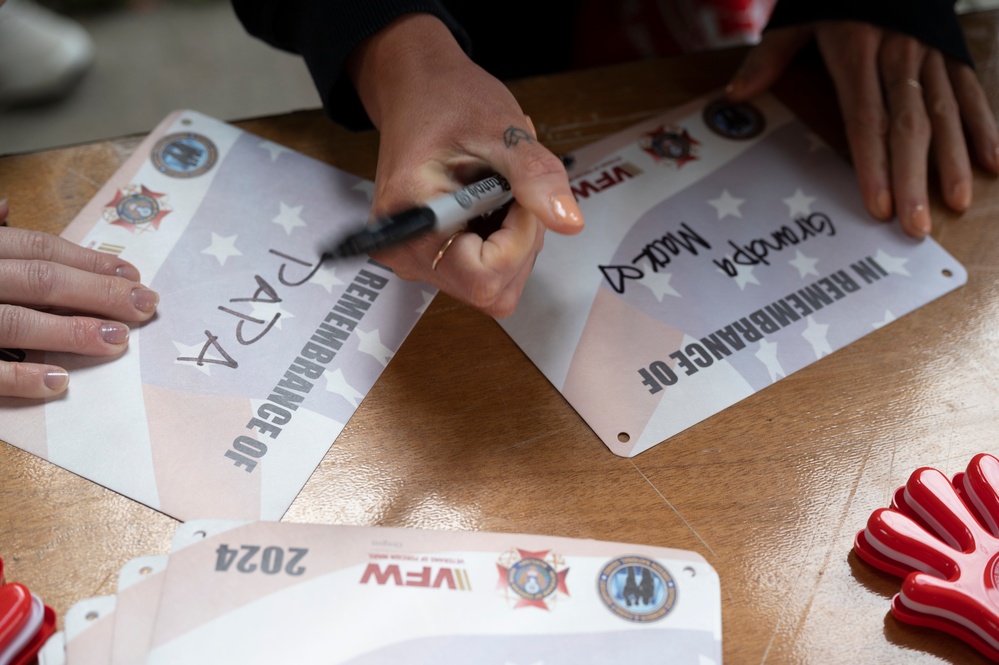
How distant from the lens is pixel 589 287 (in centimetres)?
69

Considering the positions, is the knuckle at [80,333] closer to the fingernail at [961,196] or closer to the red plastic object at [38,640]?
the red plastic object at [38,640]

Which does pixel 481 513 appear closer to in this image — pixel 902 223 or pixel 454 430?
pixel 454 430

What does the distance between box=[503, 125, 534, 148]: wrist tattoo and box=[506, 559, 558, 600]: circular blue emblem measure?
0.29 m

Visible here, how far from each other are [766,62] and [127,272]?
2.08 feet

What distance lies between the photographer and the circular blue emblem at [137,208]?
689mm

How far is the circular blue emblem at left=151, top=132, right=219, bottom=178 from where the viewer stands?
2.37ft

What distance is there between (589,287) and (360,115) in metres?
0.27

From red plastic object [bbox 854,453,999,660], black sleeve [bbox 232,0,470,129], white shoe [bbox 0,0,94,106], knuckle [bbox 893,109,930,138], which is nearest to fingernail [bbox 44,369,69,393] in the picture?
black sleeve [bbox 232,0,470,129]

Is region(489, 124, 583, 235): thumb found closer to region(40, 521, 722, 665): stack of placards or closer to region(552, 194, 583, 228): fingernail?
region(552, 194, 583, 228): fingernail

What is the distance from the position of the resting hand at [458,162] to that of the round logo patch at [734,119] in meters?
0.27

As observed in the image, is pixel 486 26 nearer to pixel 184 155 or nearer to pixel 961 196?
pixel 184 155

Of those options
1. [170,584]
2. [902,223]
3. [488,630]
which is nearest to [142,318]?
[170,584]

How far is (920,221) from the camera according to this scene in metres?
0.75

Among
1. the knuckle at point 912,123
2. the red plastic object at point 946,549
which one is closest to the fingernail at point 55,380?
the red plastic object at point 946,549
